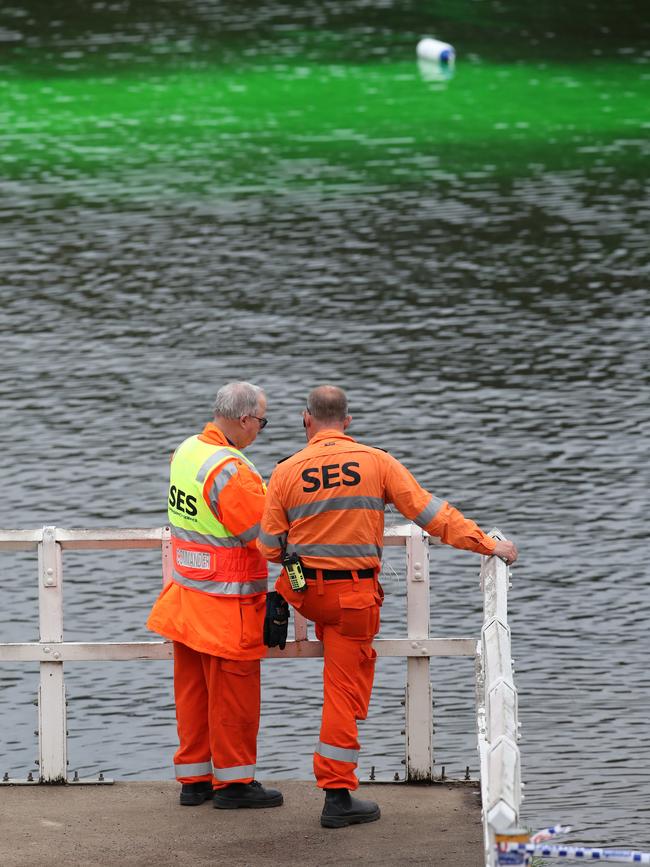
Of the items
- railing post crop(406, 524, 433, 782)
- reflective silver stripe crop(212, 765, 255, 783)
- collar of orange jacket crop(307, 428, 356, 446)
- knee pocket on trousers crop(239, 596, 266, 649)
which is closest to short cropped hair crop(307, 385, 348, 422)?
collar of orange jacket crop(307, 428, 356, 446)

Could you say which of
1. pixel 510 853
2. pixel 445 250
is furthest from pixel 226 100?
pixel 510 853

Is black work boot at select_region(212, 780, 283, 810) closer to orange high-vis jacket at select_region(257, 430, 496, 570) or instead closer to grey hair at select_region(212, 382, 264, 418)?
orange high-vis jacket at select_region(257, 430, 496, 570)

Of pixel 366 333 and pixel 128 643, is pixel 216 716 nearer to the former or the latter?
pixel 128 643

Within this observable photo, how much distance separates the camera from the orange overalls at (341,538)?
622 cm

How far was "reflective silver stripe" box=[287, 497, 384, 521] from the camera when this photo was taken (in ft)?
20.4

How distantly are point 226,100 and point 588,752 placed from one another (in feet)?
71.7

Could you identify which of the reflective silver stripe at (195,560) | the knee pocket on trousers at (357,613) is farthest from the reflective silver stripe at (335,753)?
the reflective silver stripe at (195,560)

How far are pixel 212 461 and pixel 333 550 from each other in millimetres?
550

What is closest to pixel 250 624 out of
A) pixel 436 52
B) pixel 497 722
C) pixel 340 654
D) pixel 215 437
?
pixel 340 654

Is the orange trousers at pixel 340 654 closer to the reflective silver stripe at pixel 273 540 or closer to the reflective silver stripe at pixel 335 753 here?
the reflective silver stripe at pixel 335 753

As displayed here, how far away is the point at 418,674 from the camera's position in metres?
6.74

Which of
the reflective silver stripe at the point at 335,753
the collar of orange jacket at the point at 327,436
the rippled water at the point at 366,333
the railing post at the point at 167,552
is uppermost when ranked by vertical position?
the collar of orange jacket at the point at 327,436

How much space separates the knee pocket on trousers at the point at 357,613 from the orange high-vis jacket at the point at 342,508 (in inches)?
4.1

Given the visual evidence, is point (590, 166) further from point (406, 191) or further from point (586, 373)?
point (586, 373)
